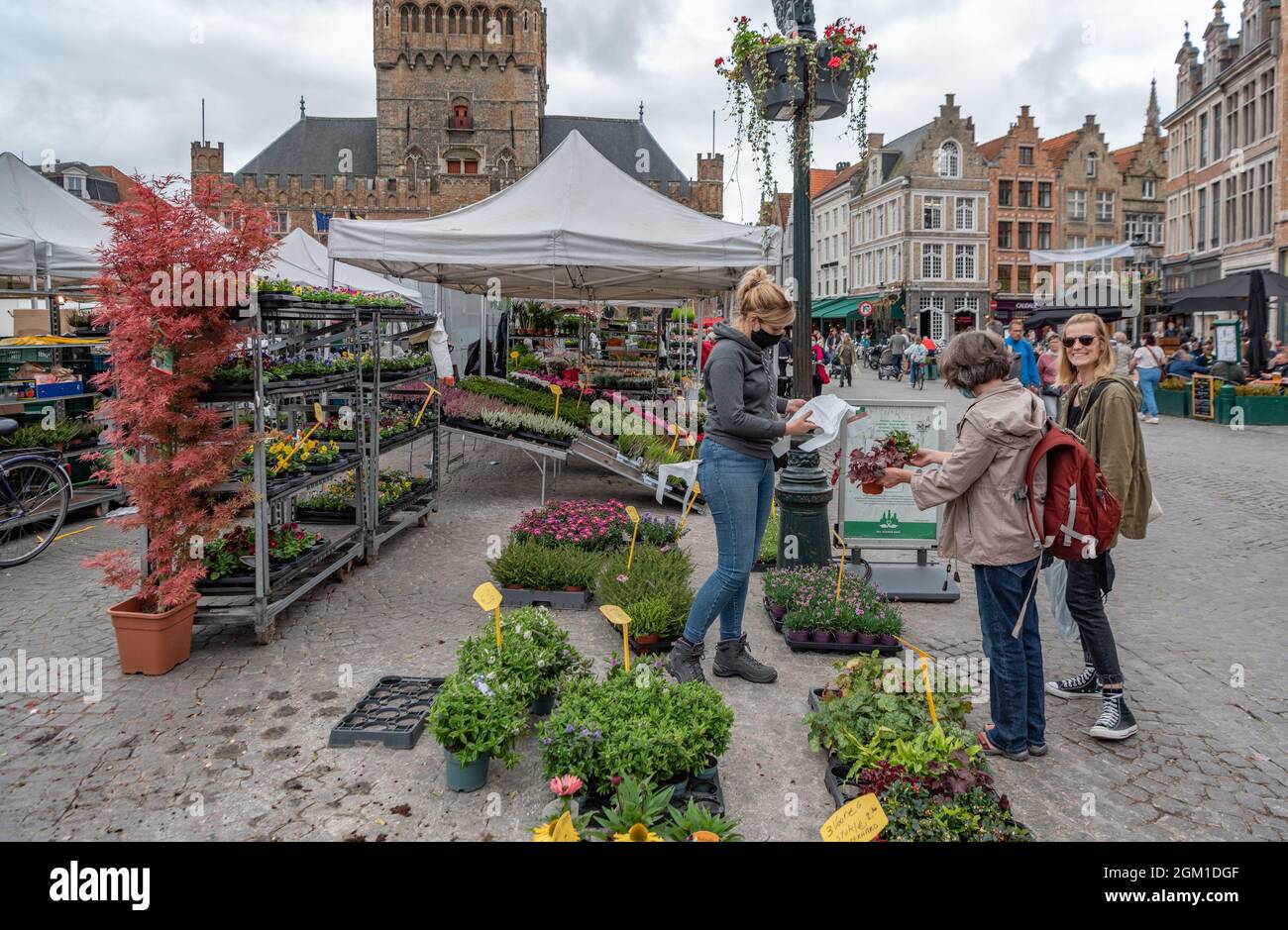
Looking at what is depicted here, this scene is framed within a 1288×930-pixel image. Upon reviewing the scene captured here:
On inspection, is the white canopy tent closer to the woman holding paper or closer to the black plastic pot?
the black plastic pot

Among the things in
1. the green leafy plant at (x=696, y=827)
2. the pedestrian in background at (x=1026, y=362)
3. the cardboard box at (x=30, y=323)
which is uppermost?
the cardboard box at (x=30, y=323)

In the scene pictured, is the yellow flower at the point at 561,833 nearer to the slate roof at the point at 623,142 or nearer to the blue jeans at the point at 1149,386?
the blue jeans at the point at 1149,386

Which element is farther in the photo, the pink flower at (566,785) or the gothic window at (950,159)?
the gothic window at (950,159)

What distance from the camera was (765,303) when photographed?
4227mm

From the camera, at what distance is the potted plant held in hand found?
11.4 ft

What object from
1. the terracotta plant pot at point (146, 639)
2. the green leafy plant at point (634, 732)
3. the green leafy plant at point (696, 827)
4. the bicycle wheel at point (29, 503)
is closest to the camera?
the green leafy plant at point (696, 827)

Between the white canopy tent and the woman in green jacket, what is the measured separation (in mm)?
13707

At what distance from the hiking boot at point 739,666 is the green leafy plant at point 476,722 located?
55.1 inches

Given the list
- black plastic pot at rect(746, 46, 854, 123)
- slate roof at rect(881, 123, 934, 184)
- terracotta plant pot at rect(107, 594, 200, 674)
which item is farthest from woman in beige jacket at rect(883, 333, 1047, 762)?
slate roof at rect(881, 123, 934, 184)

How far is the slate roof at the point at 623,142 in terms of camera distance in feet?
180

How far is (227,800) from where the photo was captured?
3484 millimetres

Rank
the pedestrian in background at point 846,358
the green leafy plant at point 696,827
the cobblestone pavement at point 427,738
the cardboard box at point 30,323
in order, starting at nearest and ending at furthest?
the green leafy plant at point 696,827 → the cobblestone pavement at point 427,738 → the cardboard box at point 30,323 → the pedestrian in background at point 846,358

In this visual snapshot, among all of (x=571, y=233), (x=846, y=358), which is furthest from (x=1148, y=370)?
(x=571, y=233)

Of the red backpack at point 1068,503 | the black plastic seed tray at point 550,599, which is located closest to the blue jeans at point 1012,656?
the red backpack at point 1068,503
